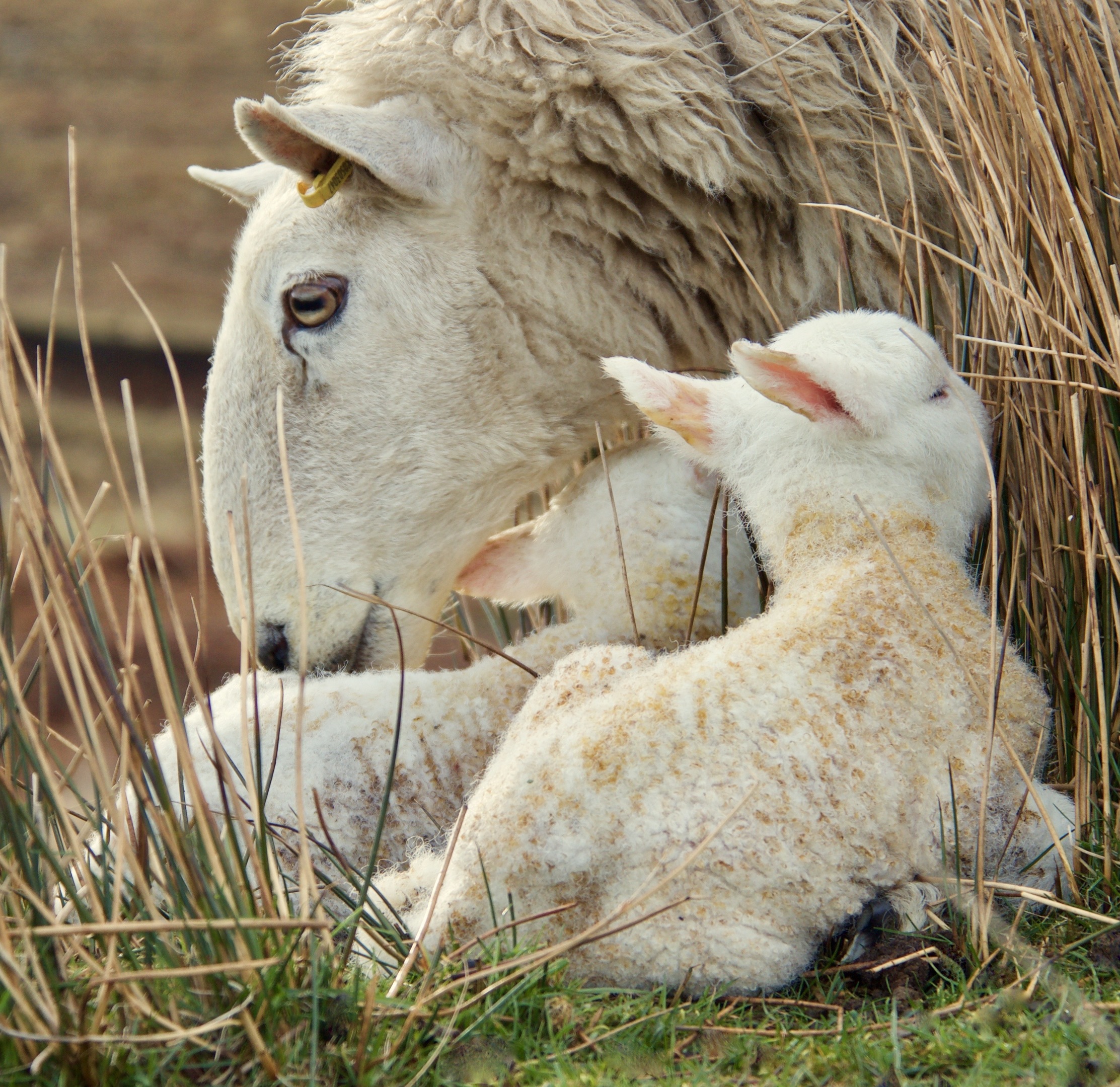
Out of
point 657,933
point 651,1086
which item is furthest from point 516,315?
point 651,1086

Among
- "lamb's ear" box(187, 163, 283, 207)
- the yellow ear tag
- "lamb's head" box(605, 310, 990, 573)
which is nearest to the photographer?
"lamb's head" box(605, 310, 990, 573)

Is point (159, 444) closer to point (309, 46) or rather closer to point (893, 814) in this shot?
point (309, 46)

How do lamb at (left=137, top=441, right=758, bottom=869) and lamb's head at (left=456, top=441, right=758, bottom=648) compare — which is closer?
lamb at (left=137, top=441, right=758, bottom=869)

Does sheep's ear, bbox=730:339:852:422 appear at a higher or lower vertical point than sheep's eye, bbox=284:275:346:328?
lower

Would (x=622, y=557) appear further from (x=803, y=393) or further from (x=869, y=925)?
(x=869, y=925)

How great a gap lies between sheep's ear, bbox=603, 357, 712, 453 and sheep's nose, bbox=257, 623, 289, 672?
1.11m

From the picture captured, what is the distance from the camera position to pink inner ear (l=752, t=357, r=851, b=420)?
1.99 meters

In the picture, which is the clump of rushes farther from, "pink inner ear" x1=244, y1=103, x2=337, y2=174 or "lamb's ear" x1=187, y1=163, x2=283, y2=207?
"lamb's ear" x1=187, y1=163, x2=283, y2=207

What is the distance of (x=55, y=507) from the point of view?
233 inches

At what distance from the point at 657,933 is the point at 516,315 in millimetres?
1540

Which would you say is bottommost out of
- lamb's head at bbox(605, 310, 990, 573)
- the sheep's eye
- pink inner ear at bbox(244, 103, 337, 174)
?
lamb's head at bbox(605, 310, 990, 573)

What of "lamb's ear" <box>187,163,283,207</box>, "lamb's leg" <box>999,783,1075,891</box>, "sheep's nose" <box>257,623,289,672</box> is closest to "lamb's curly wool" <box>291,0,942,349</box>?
"lamb's ear" <box>187,163,283,207</box>

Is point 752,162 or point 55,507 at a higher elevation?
point 752,162

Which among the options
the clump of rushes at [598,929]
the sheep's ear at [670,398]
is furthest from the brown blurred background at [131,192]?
the clump of rushes at [598,929]
